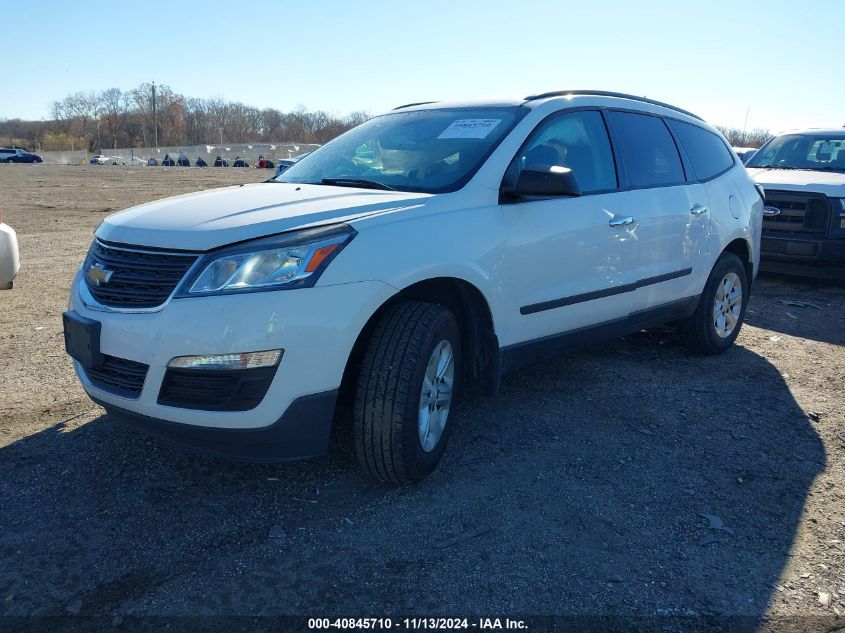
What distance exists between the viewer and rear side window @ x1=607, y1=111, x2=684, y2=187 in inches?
175

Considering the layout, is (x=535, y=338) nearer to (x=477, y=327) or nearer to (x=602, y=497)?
(x=477, y=327)

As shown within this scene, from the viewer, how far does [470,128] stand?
12.8ft

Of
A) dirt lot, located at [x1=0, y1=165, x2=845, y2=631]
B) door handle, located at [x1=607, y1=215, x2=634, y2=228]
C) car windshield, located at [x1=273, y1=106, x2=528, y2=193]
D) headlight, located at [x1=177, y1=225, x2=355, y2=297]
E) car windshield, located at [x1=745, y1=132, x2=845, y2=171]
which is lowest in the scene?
dirt lot, located at [x1=0, y1=165, x2=845, y2=631]

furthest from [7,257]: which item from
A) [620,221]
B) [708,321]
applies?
[708,321]

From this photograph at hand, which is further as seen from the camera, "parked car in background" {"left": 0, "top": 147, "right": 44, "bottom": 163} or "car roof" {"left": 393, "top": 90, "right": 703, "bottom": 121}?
"parked car in background" {"left": 0, "top": 147, "right": 44, "bottom": 163}

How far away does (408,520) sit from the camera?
297 cm

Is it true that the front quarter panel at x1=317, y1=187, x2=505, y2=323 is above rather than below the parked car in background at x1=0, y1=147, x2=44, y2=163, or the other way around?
below

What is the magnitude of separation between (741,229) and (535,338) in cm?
264

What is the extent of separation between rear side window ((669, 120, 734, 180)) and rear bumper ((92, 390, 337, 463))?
3.58 metres

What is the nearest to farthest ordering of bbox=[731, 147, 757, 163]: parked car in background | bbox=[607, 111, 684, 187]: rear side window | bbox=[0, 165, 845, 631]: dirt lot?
bbox=[0, 165, 845, 631]: dirt lot, bbox=[607, 111, 684, 187]: rear side window, bbox=[731, 147, 757, 163]: parked car in background

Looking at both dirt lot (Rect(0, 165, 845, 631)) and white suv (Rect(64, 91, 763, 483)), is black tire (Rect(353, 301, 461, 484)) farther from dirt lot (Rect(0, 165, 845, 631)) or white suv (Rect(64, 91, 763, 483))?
dirt lot (Rect(0, 165, 845, 631))

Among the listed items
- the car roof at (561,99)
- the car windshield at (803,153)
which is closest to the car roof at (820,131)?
the car windshield at (803,153)

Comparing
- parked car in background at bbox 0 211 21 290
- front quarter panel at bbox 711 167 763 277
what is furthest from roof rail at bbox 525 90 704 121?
parked car in background at bbox 0 211 21 290

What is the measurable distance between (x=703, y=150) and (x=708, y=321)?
4.26 feet
